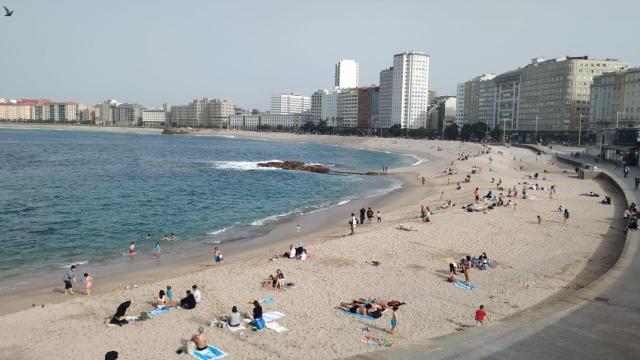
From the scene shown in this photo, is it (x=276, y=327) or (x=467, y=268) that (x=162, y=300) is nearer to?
(x=276, y=327)

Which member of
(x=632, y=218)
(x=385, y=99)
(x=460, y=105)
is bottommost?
(x=632, y=218)

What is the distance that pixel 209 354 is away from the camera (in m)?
11.5

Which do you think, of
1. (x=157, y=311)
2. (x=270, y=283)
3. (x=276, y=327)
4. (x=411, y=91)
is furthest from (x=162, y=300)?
(x=411, y=91)

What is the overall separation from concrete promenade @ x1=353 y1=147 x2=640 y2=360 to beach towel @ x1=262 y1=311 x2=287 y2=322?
11.4ft

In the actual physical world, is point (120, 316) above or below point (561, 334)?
below

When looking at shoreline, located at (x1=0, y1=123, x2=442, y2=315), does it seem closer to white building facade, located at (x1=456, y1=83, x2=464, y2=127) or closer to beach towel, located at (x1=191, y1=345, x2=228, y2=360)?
beach towel, located at (x1=191, y1=345, x2=228, y2=360)

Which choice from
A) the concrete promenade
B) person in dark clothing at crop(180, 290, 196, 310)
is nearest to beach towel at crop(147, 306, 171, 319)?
person in dark clothing at crop(180, 290, 196, 310)

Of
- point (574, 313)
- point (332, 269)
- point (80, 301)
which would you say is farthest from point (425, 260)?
point (80, 301)

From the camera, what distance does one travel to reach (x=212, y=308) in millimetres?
14508

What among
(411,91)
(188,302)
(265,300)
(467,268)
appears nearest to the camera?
(188,302)

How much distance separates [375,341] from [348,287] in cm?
419

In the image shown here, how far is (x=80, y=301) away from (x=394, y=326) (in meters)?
9.51

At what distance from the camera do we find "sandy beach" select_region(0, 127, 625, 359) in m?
12.2

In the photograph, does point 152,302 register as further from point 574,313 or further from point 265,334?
point 574,313
